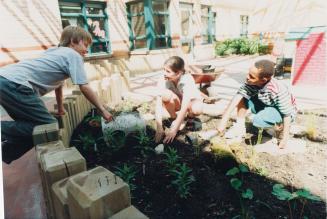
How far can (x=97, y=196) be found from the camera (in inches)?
32.8

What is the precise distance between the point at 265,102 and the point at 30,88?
7.57 feet

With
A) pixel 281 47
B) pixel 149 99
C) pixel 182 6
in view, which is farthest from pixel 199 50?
pixel 149 99

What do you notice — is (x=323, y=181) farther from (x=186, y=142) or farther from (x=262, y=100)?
(x=186, y=142)

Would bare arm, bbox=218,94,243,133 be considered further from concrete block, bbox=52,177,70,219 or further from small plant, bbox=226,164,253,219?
concrete block, bbox=52,177,70,219

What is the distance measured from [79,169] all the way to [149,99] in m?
3.99

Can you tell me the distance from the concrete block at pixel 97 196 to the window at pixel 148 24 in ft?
36.0

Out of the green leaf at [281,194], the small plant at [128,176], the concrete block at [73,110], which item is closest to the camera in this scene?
the green leaf at [281,194]

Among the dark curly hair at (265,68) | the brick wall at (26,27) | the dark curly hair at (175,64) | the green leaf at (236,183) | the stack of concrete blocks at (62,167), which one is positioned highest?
the brick wall at (26,27)

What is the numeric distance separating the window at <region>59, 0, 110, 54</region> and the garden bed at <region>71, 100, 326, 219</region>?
26.2 feet

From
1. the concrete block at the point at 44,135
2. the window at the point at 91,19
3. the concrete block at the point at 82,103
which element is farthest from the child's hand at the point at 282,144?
the window at the point at 91,19

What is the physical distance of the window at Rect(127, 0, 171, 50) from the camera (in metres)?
11.2

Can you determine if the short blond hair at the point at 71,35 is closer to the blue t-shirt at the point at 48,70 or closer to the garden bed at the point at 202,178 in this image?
the blue t-shirt at the point at 48,70

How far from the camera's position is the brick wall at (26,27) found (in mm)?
7605

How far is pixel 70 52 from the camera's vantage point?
2295mm
